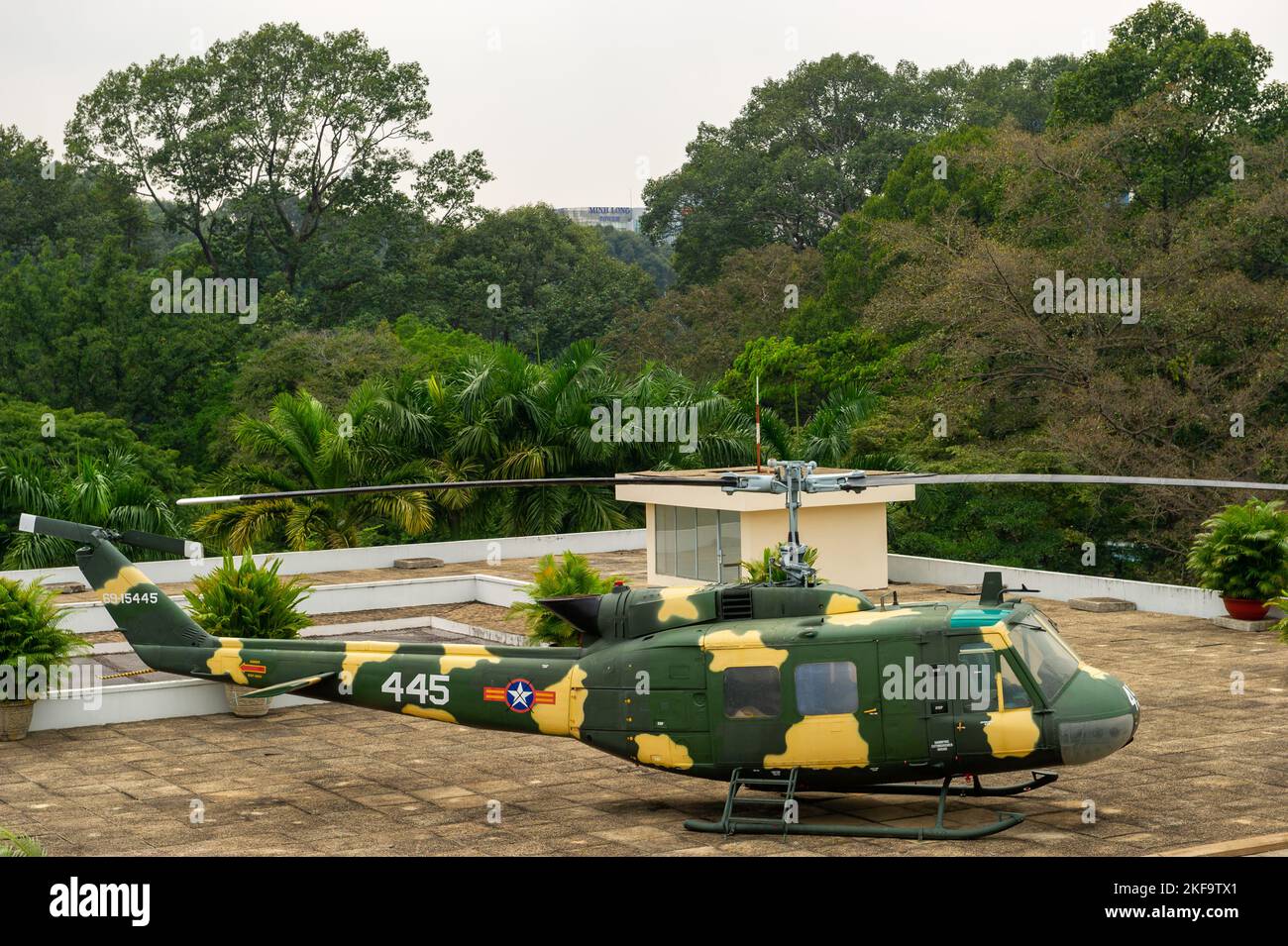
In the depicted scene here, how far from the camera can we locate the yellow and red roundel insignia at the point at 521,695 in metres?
14.5

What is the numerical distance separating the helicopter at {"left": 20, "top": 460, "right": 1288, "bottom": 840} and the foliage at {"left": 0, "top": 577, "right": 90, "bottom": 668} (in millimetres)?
3389

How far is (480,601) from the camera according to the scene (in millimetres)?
29344

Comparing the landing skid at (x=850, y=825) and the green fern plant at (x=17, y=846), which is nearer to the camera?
the green fern plant at (x=17, y=846)

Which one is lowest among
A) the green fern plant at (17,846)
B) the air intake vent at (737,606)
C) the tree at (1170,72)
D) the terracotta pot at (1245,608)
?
the green fern plant at (17,846)

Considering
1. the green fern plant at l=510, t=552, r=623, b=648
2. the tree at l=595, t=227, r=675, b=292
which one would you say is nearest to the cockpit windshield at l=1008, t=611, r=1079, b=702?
the green fern plant at l=510, t=552, r=623, b=648

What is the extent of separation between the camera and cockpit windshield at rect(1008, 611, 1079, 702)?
13242 millimetres

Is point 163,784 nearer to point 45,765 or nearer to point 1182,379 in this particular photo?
point 45,765

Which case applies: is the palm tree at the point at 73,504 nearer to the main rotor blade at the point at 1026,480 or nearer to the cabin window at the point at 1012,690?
the main rotor blade at the point at 1026,480

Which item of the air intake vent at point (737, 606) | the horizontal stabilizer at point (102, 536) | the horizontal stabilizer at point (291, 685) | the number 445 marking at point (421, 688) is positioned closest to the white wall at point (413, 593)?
the horizontal stabilizer at point (102, 536)

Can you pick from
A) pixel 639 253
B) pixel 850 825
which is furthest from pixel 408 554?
pixel 639 253

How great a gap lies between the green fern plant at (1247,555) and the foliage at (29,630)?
17016mm

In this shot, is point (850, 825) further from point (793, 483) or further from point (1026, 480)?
point (1026, 480)

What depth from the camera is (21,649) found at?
18234mm

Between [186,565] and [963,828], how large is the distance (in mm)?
20305
